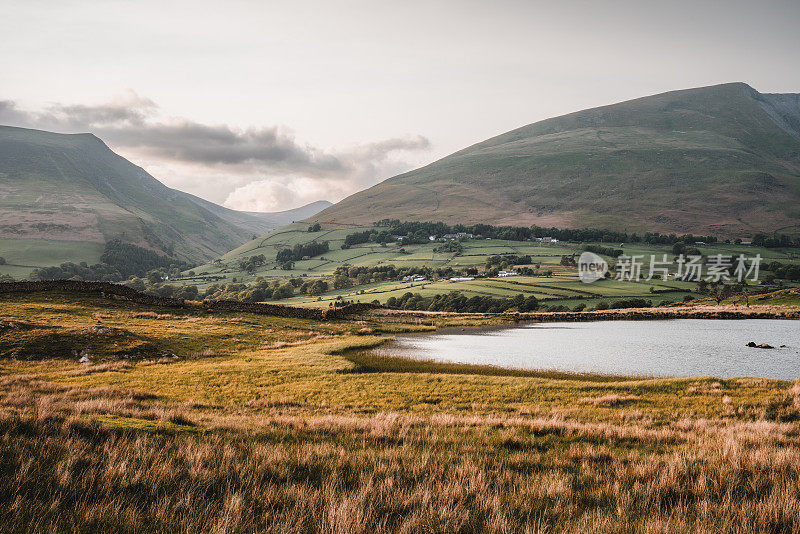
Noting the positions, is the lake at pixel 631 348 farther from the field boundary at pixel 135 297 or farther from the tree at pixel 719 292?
the tree at pixel 719 292

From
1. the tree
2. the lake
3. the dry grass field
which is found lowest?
the lake

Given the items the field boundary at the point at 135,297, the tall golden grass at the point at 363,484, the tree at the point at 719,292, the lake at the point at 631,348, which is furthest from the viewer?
the tree at the point at 719,292

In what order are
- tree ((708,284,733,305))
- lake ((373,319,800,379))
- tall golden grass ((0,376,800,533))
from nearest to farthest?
1. tall golden grass ((0,376,800,533))
2. lake ((373,319,800,379))
3. tree ((708,284,733,305))

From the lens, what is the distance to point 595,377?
33438 mm

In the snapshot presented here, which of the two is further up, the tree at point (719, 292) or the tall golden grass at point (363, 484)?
the tree at point (719, 292)

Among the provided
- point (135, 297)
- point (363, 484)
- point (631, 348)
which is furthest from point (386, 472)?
point (135, 297)

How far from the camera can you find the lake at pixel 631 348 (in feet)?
124

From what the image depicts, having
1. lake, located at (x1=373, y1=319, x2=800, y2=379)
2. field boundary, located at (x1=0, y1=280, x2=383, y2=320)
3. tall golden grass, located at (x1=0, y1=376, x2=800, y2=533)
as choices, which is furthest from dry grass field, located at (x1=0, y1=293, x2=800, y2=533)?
field boundary, located at (x1=0, y1=280, x2=383, y2=320)

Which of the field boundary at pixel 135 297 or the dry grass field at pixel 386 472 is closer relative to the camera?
the dry grass field at pixel 386 472

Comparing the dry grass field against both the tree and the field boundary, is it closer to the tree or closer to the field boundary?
the field boundary

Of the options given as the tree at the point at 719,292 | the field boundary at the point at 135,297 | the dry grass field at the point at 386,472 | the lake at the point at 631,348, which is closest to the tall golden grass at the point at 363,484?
the dry grass field at the point at 386,472

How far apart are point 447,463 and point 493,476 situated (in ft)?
3.21

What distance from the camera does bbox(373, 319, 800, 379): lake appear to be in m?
37.9

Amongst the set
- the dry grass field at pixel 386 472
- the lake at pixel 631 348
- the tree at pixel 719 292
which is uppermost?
the tree at pixel 719 292
